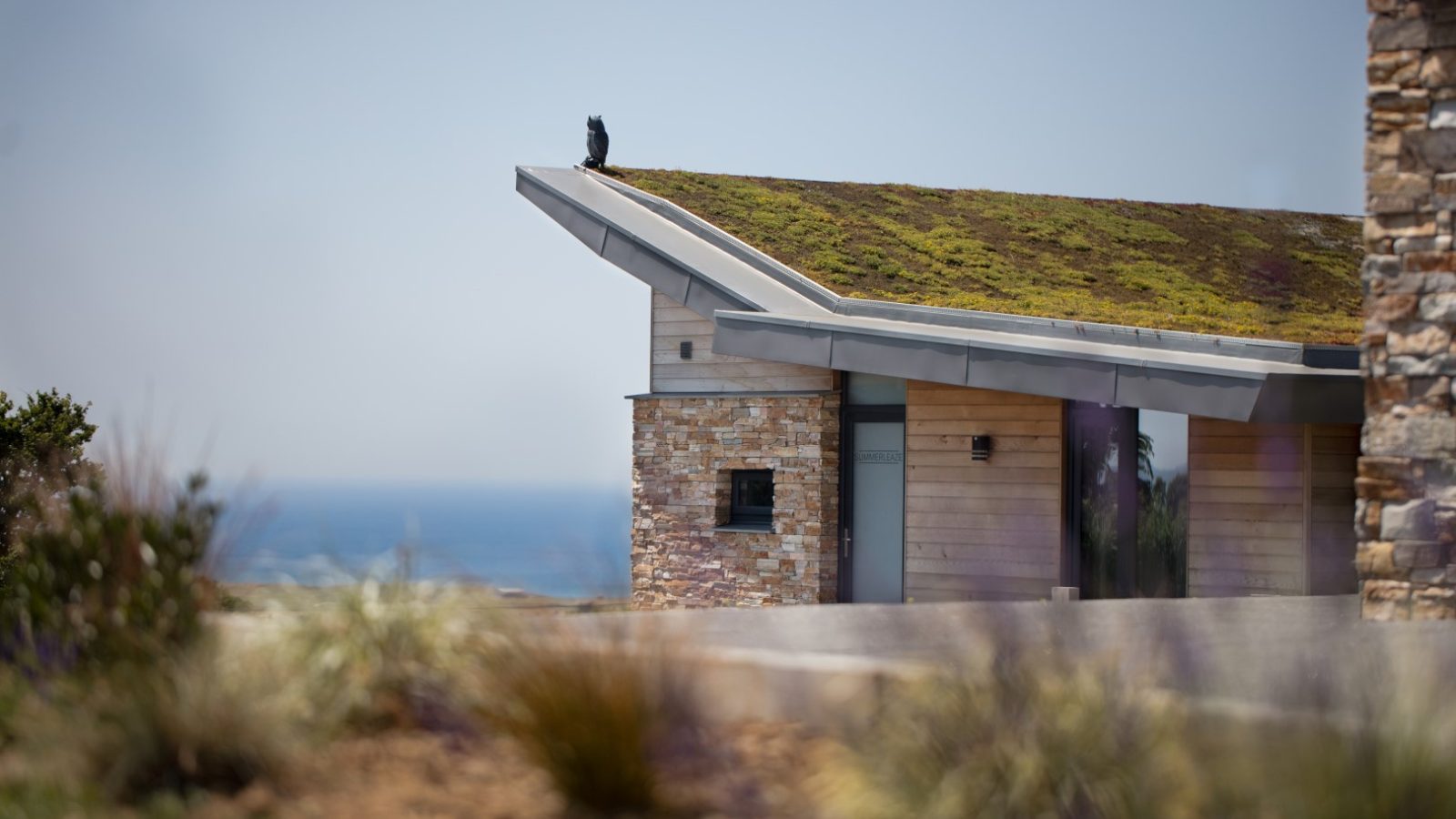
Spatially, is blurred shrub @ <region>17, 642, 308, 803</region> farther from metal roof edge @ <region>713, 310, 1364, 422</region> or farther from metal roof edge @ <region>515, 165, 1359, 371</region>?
metal roof edge @ <region>515, 165, 1359, 371</region>

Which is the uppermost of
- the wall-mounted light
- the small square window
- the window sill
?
the wall-mounted light

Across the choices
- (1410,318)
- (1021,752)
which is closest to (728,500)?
(1410,318)

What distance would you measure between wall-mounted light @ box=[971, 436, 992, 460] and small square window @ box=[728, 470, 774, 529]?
2452 millimetres

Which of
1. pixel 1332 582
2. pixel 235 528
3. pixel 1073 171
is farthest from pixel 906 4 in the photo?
pixel 235 528

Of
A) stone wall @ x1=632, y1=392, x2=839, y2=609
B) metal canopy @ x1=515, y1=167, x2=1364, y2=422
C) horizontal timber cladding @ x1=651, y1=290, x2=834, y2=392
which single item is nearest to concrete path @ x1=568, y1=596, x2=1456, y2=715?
metal canopy @ x1=515, y1=167, x2=1364, y2=422

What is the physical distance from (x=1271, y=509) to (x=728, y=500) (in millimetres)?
5537

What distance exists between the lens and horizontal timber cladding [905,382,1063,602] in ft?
38.2

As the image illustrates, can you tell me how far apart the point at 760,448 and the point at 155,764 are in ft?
32.2

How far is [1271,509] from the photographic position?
10.7 m

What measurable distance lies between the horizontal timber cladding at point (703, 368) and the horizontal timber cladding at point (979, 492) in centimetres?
128

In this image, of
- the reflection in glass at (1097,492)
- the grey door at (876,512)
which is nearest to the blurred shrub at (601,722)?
the reflection in glass at (1097,492)

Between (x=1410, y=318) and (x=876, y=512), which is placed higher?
(x=1410, y=318)

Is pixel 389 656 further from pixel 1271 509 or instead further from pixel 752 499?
pixel 752 499

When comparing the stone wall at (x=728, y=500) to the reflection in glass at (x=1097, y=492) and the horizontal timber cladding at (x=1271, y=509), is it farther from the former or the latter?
the horizontal timber cladding at (x=1271, y=509)
